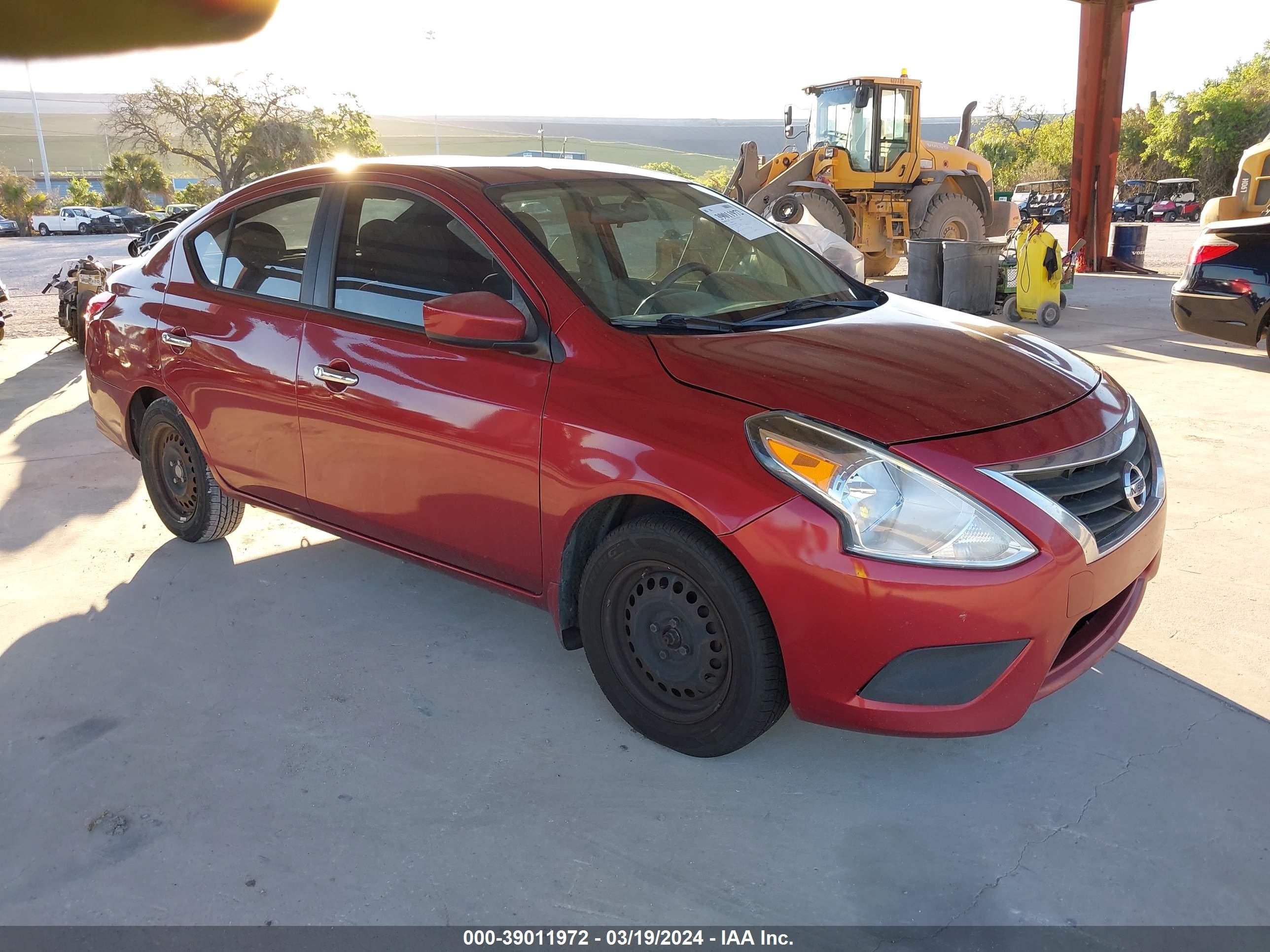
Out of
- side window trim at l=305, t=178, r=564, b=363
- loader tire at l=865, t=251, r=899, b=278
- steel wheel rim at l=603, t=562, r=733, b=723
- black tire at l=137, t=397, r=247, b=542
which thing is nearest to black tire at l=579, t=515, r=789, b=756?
steel wheel rim at l=603, t=562, r=733, b=723

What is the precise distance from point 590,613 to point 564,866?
734 mm

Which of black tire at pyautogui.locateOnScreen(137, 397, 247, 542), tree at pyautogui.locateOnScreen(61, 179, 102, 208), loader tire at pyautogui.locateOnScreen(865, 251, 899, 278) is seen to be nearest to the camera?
black tire at pyautogui.locateOnScreen(137, 397, 247, 542)

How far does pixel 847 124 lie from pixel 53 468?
13.6 meters

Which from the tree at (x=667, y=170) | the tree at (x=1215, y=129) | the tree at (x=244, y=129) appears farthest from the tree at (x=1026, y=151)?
the tree at (x=244, y=129)

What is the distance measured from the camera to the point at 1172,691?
10.6ft

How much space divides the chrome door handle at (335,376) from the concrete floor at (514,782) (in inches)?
37.5

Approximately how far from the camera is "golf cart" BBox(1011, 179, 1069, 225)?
127 ft

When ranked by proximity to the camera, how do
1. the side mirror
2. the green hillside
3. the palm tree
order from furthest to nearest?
1. the green hillside
2. the palm tree
3. the side mirror

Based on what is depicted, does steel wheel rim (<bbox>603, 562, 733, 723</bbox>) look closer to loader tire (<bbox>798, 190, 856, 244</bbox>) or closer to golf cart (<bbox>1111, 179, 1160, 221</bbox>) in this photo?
loader tire (<bbox>798, 190, 856, 244</bbox>)

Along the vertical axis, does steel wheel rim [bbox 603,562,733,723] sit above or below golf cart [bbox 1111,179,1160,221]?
above

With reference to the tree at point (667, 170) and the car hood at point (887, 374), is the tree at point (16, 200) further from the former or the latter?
the car hood at point (887, 374)

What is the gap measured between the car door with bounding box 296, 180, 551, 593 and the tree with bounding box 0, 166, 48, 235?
54.7 m

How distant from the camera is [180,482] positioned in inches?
178

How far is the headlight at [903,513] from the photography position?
2391mm
